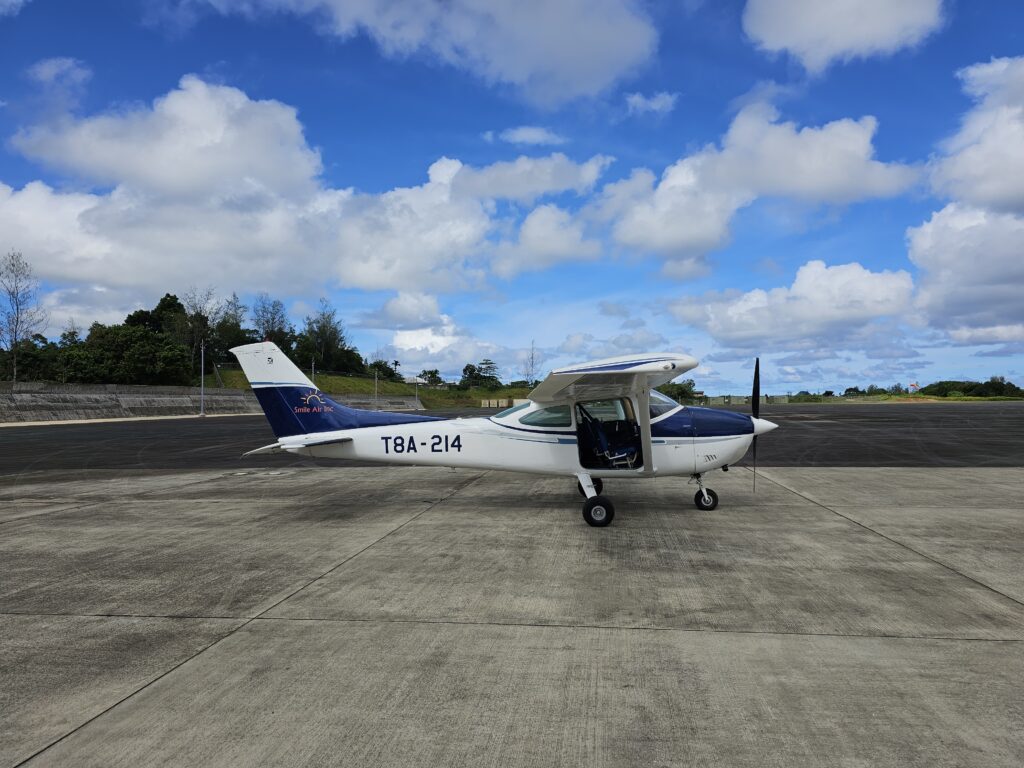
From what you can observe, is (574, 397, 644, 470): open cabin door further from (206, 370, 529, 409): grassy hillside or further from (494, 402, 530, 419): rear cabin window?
(206, 370, 529, 409): grassy hillside

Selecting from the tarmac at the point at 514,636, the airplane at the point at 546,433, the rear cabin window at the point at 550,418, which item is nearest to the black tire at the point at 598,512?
the tarmac at the point at 514,636

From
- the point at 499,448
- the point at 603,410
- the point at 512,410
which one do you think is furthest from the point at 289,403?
the point at 603,410

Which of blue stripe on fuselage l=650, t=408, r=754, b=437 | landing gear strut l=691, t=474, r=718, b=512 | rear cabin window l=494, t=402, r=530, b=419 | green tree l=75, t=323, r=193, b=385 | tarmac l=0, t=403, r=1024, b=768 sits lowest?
tarmac l=0, t=403, r=1024, b=768

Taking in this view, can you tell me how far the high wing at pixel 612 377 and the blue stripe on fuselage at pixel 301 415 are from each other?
2.27 metres

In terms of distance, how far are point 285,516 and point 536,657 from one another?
628cm

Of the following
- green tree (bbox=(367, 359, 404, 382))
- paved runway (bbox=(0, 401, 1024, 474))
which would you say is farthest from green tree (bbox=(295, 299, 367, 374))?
paved runway (bbox=(0, 401, 1024, 474))

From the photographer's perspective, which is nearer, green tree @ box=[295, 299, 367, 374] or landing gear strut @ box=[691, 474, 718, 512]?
landing gear strut @ box=[691, 474, 718, 512]

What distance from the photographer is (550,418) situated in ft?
29.9

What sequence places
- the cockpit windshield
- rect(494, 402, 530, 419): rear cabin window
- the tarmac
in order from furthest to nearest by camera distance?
rect(494, 402, 530, 419): rear cabin window → the cockpit windshield → the tarmac

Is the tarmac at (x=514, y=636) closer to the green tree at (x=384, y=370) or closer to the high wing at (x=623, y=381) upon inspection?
the high wing at (x=623, y=381)

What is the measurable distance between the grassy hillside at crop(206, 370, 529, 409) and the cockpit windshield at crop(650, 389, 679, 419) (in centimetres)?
7454

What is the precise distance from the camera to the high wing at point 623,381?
24.0 ft

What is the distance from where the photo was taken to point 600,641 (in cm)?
424

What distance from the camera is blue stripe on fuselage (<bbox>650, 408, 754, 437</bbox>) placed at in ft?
29.4
